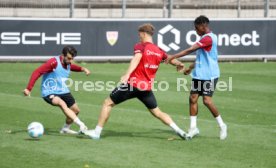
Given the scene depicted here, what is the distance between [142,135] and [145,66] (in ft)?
4.95

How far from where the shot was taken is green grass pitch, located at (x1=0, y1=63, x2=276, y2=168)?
11734 millimetres

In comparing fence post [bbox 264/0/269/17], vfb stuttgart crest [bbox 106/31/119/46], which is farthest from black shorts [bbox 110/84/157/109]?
fence post [bbox 264/0/269/17]

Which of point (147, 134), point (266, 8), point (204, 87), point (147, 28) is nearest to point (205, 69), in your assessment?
point (204, 87)

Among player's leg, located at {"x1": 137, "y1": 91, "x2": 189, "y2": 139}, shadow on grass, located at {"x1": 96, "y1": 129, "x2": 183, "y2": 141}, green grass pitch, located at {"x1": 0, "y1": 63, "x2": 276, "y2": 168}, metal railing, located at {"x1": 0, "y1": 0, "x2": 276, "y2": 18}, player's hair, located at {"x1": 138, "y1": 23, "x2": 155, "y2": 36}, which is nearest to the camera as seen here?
green grass pitch, located at {"x1": 0, "y1": 63, "x2": 276, "y2": 168}

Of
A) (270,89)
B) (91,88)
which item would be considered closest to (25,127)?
(91,88)

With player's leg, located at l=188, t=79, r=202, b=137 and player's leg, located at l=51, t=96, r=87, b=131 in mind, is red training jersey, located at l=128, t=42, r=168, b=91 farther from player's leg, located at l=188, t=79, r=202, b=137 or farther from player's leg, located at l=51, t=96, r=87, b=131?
player's leg, located at l=51, t=96, r=87, b=131

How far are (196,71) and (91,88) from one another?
27.3ft

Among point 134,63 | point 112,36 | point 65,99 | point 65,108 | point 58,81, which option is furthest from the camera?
point 112,36

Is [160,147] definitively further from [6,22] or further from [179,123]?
[6,22]

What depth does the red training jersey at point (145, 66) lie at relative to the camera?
44.0ft

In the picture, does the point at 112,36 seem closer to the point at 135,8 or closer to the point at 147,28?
the point at 135,8

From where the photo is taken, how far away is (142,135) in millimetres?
14297

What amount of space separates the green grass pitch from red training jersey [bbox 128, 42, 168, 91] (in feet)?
3.34

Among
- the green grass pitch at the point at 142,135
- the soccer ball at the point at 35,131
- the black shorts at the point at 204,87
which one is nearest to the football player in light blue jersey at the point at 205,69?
the black shorts at the point at 204,87
